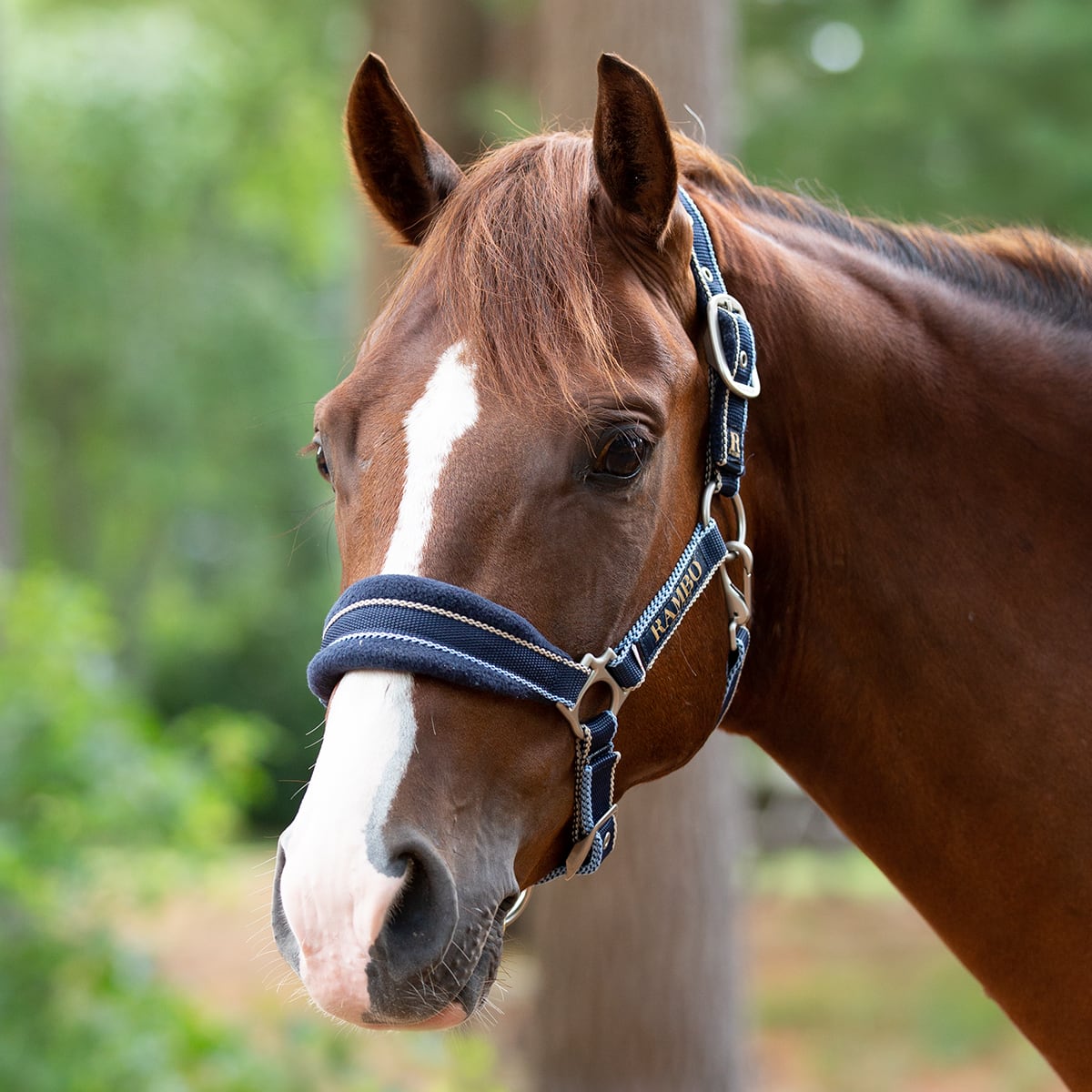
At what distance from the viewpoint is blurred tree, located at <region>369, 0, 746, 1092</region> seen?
5.12 meters

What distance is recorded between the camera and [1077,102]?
6.77 meters

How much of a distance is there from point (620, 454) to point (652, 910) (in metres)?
4.00

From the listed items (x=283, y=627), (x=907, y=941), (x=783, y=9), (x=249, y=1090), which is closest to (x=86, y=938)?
(x=249, y=1090)

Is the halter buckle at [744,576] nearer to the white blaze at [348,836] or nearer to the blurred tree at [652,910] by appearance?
the white blaze at [348,836]

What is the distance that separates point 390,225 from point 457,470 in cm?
82

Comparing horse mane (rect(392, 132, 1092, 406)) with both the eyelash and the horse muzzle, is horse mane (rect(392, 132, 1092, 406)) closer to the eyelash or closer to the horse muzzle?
the eyelash

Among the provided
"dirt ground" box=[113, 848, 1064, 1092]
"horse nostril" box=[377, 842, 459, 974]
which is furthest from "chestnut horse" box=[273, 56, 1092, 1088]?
"dirt ground" box=[113, 848, 1064, 1092]

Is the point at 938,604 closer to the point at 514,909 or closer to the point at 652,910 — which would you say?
the point at 514,909

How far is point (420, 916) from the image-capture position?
5.42 feet

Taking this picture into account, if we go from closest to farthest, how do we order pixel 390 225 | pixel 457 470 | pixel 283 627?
pixel 457 470 → pixel 390 225 → pixel 283 627

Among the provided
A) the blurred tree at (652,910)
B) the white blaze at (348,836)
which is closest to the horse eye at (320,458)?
the white blaze at (348,836)

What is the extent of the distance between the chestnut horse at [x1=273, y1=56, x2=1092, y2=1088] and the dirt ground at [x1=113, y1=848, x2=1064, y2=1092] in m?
3.71

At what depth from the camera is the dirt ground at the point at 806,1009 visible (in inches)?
219

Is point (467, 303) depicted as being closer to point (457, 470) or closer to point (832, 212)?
point (457, 470)
